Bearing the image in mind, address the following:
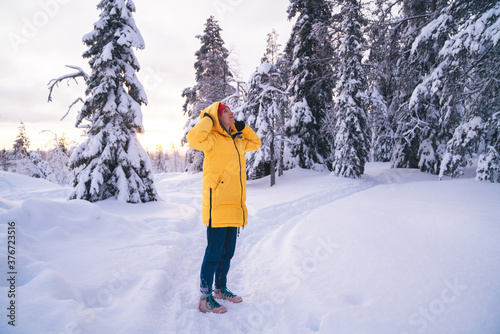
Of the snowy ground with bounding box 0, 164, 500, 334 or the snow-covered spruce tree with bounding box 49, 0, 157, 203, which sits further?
the snow-covered spruce tree with bounding box 49, 0, 157, 203

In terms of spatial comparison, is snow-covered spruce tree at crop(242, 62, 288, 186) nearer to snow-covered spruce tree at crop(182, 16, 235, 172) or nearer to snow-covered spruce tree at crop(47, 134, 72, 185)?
snow-covered spruce tree at crop(182, 16, 235, 172)

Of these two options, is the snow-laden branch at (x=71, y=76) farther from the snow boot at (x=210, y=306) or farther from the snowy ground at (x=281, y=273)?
the snow boot at (x=210, y=306)

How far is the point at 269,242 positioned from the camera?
15.6 ft

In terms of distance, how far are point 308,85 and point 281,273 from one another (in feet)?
50.2

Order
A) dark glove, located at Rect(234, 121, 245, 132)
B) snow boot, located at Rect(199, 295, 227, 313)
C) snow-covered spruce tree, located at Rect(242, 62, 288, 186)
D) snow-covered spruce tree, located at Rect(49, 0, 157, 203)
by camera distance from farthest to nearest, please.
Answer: snow-covered spruce tree, located at Rect(242, 62, 288, 186) < snow-covered spruce tree, located at Rect(49, 0, 157, 203) < dark glove, located at Rect(234, 121, 245, 132) < snow boot, located at Rect(199, 295, 227, 313)

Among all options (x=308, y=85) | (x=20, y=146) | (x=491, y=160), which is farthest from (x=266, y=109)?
(x=20, y=146)

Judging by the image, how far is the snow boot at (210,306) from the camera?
104 inches

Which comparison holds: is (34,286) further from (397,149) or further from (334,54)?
(397,149)

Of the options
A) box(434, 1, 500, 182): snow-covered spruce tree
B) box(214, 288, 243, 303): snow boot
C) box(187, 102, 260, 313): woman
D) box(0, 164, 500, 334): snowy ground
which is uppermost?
box(434, 1, 500, 182): snow-covered spruce tree

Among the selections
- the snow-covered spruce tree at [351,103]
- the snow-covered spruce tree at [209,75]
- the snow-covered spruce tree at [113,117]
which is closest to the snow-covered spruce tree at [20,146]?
the snow-covered spruce tree at [209,75]

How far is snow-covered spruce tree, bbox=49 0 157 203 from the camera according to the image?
26.0 feet

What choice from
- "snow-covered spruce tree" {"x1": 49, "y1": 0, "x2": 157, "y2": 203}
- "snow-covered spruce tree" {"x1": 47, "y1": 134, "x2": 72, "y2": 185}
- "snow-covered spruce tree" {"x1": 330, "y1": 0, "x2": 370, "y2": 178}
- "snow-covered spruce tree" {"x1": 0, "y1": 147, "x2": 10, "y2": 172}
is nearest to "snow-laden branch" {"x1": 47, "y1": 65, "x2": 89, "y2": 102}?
A: "snow-covered spruce tree" {"x1": 49, "y1": 0, "x2": 157, "y2": 203}

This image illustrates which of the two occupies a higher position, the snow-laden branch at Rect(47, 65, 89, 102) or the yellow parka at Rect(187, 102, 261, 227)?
the snow-laden branch at Rect(47, 65, 89, 102)

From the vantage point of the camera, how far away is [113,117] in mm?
8367
